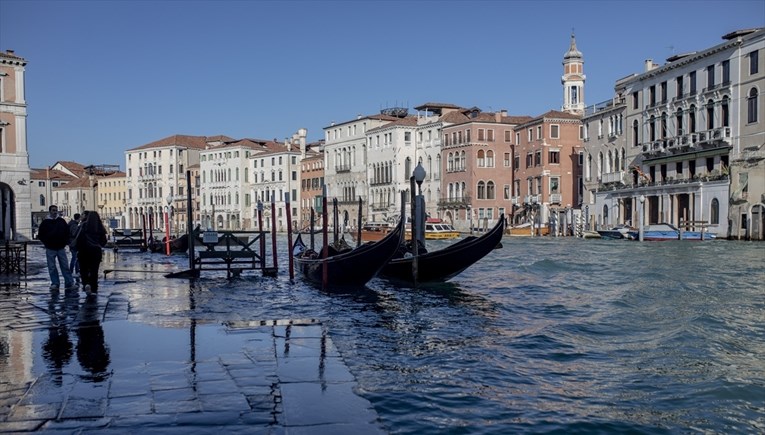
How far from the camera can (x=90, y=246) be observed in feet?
28.1

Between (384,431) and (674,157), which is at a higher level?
(674,157)

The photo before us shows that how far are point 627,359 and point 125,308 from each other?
502 cm

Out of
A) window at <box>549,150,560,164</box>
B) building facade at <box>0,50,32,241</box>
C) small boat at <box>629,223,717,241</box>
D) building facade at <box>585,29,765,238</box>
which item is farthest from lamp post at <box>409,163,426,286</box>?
window at <box>549,150,560,164</box>

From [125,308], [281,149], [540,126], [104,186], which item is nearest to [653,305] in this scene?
[125,308]

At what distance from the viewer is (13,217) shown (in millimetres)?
25562

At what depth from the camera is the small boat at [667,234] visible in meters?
31.3

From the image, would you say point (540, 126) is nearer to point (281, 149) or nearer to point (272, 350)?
point (281, 149)

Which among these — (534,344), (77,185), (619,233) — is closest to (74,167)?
(77,185)

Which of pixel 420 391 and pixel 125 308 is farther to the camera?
pixel 125 308

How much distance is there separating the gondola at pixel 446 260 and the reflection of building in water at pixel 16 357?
8.23 meters

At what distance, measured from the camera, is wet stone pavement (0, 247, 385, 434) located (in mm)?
3379

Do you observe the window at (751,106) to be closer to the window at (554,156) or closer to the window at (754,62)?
the window at (754,62)

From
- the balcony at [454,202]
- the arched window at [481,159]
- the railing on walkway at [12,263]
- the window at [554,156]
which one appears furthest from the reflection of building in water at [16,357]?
the balcony at [454,202]

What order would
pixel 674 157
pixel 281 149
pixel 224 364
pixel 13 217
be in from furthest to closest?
1. pixel 281 149
2. pixel 674 157
3. pixel 13 217
4. pixel 224 364
